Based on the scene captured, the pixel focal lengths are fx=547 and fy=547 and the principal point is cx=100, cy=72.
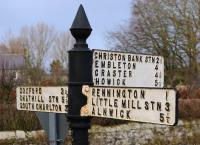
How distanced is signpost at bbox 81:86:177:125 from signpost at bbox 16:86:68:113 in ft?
1.85

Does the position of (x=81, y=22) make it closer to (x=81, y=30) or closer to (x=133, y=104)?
(x=81, y=30)

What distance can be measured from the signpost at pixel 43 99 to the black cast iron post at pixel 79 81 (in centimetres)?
44

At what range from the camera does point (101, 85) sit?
3529mm

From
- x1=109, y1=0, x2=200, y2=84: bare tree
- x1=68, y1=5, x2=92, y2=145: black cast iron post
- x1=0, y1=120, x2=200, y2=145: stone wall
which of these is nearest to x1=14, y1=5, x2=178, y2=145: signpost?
x1=68, y1=5, x2=92, y2=145: black cast iron post

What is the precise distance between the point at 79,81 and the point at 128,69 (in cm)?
55

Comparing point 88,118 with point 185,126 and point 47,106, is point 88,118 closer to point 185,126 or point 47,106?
point 47,106

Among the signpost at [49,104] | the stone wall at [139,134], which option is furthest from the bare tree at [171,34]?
the signpost at [49,104]

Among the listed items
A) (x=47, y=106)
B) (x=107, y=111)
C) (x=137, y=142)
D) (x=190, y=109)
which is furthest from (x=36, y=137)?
(x=107, y=111)

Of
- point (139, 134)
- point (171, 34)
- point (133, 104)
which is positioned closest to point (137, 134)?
point (139, 134)

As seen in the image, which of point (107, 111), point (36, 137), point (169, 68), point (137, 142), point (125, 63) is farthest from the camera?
point (169, 68)

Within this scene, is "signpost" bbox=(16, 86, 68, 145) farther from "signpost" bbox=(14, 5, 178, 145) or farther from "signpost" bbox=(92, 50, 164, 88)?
"signpost" bbox=(92, 50, 164, 88)

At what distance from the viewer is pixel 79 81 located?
346 cm

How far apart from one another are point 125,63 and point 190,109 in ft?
46.6

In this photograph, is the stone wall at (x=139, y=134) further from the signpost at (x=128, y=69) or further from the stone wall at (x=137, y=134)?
the signpost at (x=128, y=69)
